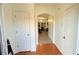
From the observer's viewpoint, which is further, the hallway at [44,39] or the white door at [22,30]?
the hallway at [44,39]

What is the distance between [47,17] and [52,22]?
0.87 feet

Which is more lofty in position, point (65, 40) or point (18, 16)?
point (18, 16)

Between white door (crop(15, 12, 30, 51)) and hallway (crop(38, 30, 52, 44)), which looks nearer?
white door (crop(15, 12, 30, 51))

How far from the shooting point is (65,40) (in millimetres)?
2512

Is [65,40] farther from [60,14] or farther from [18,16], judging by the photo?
[18,16]

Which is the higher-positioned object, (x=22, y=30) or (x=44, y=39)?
(x=22, y=30)

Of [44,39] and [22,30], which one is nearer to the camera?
[22,30]

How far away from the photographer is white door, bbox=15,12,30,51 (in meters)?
3.12

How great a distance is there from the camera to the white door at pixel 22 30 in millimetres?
3118

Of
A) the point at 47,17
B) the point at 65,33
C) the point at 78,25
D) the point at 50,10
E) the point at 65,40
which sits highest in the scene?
the point at 50,10

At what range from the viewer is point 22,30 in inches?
128
